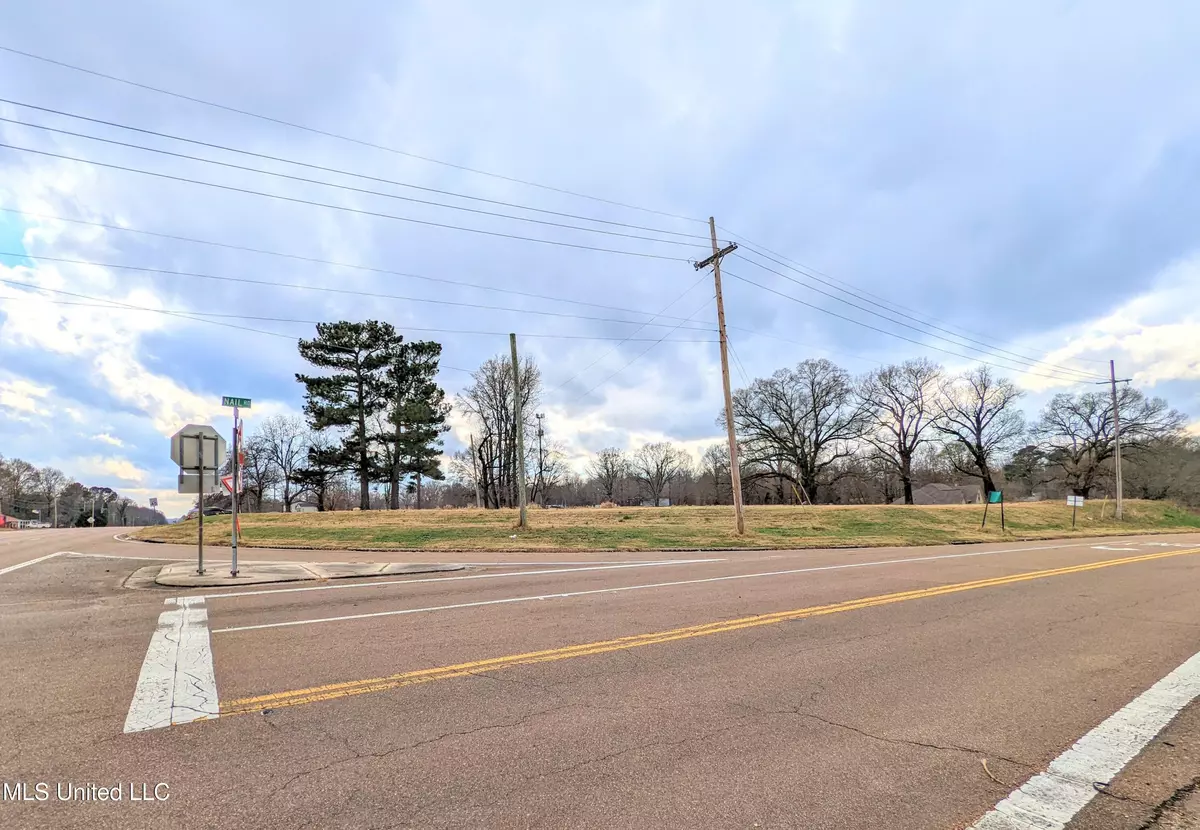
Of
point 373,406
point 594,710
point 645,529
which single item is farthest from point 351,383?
point 594,710

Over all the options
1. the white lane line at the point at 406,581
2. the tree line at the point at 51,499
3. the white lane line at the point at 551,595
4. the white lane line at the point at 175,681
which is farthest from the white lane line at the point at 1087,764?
the tree line at the point at 51,499

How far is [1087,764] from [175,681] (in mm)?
6584

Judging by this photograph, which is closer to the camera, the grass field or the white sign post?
the white sign post

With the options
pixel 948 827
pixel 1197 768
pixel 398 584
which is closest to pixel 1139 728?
pixel 1197 768

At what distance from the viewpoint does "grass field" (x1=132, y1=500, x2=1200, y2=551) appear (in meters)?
20.9

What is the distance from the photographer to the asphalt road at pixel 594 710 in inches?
121

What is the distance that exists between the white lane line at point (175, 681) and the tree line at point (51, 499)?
399 feet

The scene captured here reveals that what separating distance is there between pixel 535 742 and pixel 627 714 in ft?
2.56

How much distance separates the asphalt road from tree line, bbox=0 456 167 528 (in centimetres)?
12296

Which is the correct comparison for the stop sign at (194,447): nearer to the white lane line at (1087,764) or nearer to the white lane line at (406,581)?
the white lane line at (406,581)

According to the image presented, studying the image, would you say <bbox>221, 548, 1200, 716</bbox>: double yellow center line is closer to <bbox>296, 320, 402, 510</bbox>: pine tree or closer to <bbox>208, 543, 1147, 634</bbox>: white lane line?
<bbox>208, 543, 1147, 634</bbox>: white lane line

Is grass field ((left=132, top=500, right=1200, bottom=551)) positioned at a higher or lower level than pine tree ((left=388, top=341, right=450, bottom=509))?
lower

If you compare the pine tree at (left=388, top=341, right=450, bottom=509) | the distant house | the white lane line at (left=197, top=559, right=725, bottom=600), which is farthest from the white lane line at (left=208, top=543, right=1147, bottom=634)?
the distant house

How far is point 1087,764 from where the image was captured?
3.63 m
